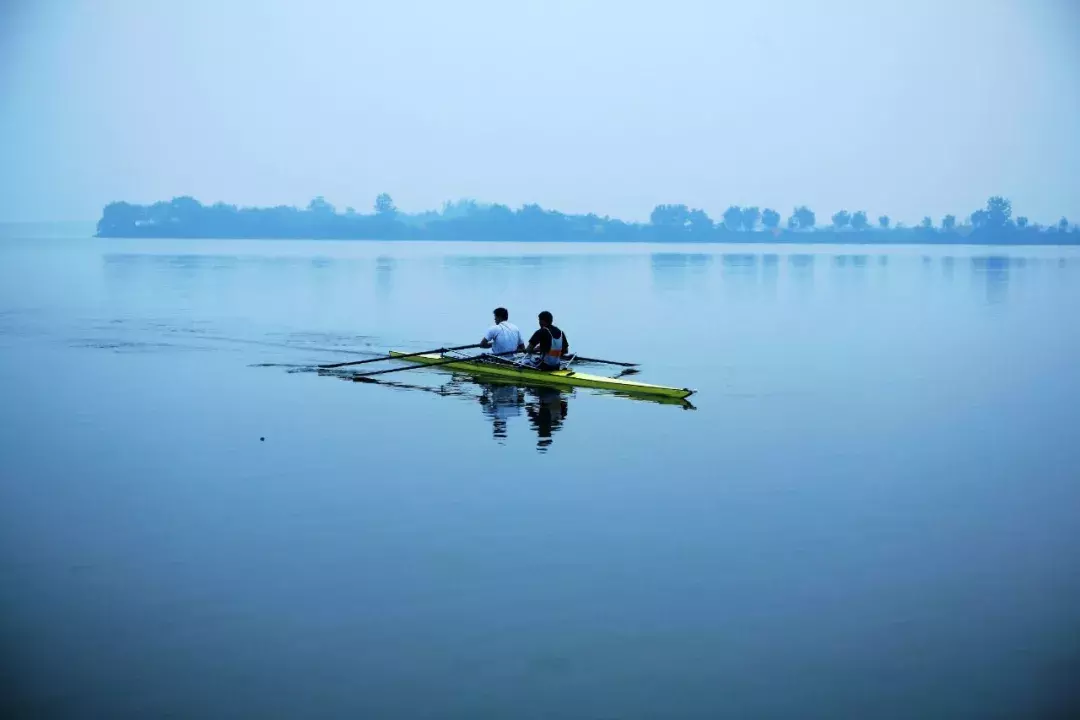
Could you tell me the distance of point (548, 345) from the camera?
1853 centimetres

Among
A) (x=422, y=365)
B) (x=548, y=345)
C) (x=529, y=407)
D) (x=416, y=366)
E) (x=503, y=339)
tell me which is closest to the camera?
(x=529, y=407)

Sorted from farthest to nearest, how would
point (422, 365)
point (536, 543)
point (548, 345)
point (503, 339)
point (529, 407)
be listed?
point (422, 365)
point (503, 339)
point (548, 345)
point (529, 407)
point (536, 543)

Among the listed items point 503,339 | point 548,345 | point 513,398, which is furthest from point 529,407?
point 503,339

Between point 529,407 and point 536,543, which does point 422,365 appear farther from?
point 536,543

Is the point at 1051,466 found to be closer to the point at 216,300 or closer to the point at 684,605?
the point at 684,605

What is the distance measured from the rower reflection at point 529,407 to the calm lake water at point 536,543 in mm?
100

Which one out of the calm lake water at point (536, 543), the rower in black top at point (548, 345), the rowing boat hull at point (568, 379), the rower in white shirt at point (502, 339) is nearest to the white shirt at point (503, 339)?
the rower in white shirt at point (502, 339)

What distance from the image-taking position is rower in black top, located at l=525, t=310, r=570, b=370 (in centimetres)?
1842

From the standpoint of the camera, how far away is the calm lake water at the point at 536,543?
7.49 m

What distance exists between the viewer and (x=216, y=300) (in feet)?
141

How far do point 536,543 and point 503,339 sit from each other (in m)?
9.40

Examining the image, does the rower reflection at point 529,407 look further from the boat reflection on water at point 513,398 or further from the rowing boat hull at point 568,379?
the rowing boat hull at point 568,379

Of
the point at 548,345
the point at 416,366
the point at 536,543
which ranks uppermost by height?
the point at 548,345

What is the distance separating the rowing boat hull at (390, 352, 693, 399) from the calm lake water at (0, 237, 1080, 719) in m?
0.26
